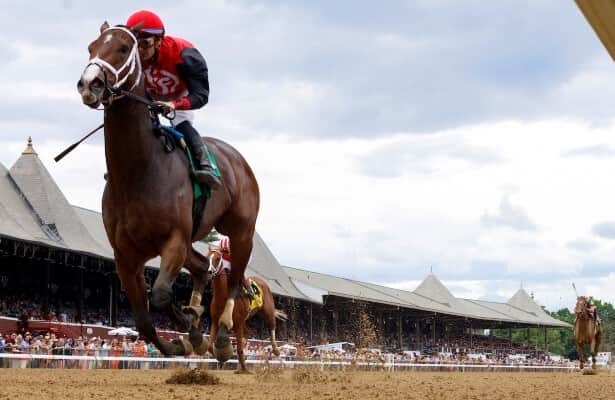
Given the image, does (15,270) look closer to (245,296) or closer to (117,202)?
(245,296)

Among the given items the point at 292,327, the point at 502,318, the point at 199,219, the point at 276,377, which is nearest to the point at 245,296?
the point at 276,377

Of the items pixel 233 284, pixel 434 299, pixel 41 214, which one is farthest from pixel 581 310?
pixel 434 299

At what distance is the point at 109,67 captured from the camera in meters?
7.45

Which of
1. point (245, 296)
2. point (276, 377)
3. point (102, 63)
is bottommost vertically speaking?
point (276, 377)

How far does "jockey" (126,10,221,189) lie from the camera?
823 centimetres

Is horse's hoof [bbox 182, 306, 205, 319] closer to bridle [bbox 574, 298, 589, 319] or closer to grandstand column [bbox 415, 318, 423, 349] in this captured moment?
bridle [bbox 574, 298, 589, 319]

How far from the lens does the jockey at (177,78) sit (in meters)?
8.23

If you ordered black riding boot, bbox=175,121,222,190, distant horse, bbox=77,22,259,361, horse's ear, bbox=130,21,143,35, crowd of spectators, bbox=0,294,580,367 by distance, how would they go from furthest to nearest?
crowd of spectators, bbox=0,294,580,367 < black riding boot, bbox=175,121,222,190 < horse's ear, bbox=130,21,143,35 < distant horse, bbox=77,22,259,361

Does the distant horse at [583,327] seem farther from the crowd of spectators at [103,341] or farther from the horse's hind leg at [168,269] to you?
the horse's hind leg at [168,269]

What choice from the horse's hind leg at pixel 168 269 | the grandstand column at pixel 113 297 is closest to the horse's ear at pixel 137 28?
the horse's hind leg at pixel 168 269

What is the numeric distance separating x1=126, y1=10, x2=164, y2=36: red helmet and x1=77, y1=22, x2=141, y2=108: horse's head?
0.27 metres

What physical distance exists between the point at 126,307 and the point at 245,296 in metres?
14.7

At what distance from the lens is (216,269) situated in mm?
13594

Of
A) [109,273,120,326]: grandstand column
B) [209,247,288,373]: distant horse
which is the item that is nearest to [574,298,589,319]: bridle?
[209,247,288,373]: distant horse
